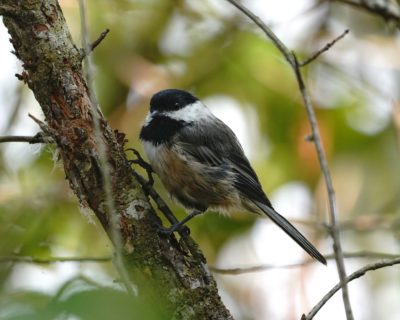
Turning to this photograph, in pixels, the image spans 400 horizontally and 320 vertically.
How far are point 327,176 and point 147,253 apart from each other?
2.15 ft

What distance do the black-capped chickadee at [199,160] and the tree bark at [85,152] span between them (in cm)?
87

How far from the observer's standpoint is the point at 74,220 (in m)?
3.41

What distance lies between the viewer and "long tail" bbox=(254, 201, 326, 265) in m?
3.01

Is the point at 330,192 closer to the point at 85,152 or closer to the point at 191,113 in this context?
the point at 85,152

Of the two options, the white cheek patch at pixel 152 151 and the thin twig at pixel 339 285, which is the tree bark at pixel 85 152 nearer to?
the thin twig at pixel 339 285

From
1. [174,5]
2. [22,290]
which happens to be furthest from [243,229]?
[22,290]

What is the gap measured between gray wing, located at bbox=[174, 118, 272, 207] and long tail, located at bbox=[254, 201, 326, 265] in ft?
0.14

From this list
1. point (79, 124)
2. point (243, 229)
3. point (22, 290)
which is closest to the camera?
point (22, 290)

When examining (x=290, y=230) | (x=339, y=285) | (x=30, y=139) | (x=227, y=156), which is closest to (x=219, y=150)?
(x=227, y=156)

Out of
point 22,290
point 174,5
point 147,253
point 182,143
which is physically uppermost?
point 174,5

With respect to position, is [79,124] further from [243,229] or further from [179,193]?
[243,229]

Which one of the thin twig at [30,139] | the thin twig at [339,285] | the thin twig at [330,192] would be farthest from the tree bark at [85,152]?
the thin twig at [330,192]

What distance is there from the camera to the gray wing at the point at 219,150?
3117 millimetres

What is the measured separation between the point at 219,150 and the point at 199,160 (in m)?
0.16
